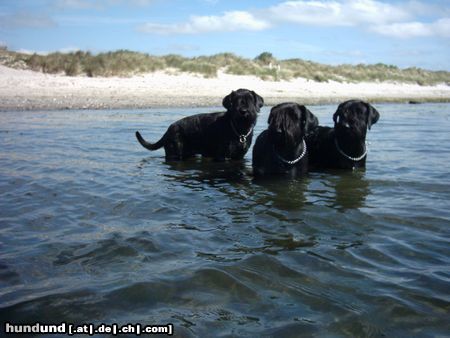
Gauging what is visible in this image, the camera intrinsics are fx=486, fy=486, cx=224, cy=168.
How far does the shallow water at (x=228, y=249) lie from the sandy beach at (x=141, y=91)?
11.1 metres

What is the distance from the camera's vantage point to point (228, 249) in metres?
3.89

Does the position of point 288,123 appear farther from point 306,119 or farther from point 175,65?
point 175,65

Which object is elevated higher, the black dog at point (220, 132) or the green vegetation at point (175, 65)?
the green vegetation at point (175, 65)

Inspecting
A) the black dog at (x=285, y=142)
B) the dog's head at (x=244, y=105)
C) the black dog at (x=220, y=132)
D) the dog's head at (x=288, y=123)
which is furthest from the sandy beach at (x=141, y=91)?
the dog's head at (x=288, y=123)

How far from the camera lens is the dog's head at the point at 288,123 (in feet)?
19.8

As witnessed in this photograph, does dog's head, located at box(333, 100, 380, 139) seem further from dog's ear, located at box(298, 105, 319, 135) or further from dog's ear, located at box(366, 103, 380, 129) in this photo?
A: dog's ear, located at box(298, 105, 319, 135)

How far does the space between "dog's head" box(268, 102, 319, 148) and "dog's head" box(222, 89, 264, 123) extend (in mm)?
1303

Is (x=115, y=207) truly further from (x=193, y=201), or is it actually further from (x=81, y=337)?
(x=81, y=337)

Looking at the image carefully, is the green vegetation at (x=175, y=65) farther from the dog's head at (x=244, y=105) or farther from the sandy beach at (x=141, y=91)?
the dog's head at (x=244, y=105)

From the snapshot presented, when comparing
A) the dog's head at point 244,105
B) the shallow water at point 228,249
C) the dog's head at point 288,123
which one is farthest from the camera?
the dog's head at point 244,105

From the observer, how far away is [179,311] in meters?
2.88

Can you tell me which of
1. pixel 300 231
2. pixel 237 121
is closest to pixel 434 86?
pixel 237 121

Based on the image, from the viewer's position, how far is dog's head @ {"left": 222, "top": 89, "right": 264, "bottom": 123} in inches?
294

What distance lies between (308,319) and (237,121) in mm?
5164
